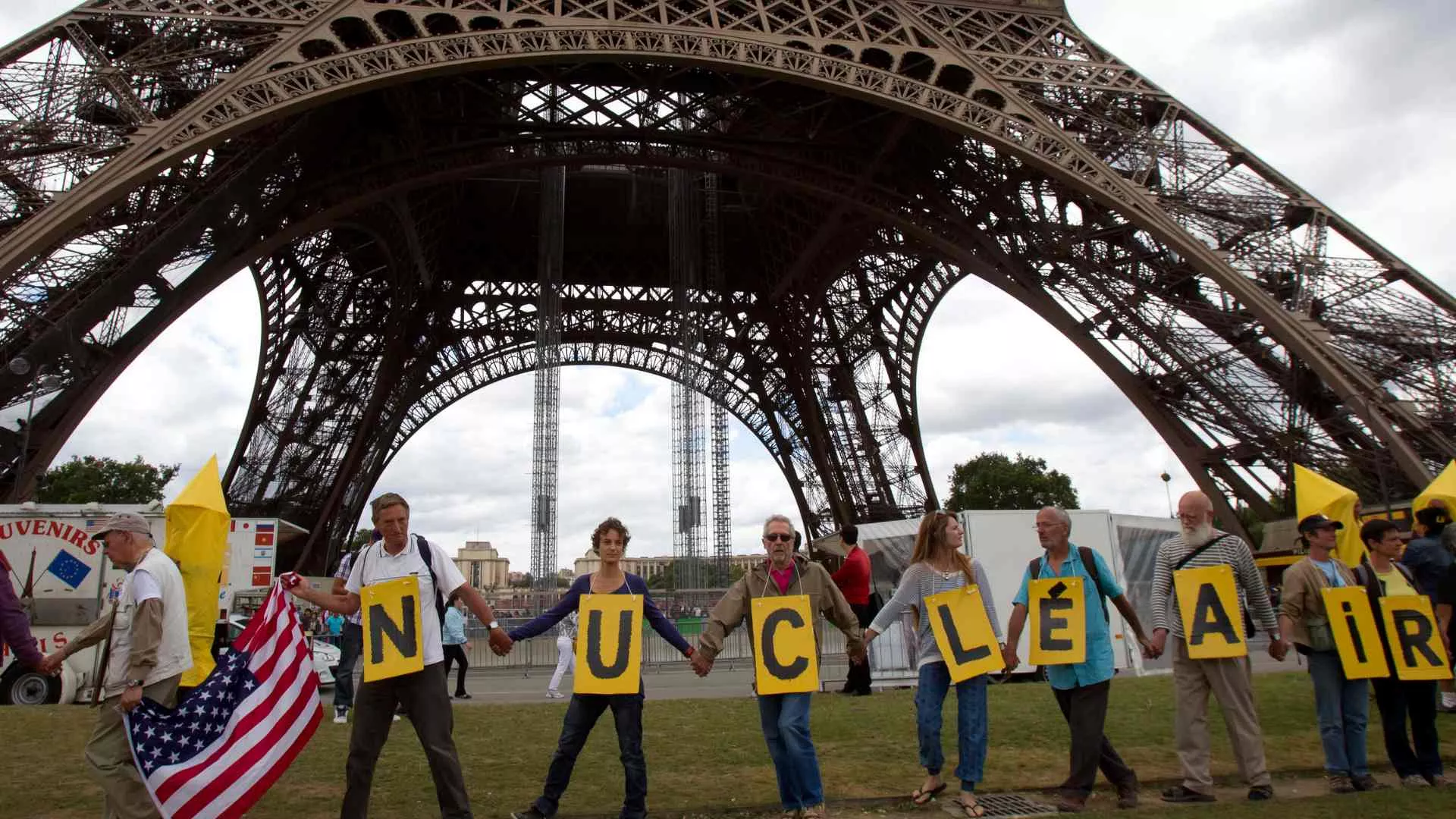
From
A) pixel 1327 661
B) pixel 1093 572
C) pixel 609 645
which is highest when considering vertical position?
pixel 1093 572

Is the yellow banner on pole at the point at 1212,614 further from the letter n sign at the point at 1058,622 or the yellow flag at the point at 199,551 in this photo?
the yellow flag at the point at 199,551

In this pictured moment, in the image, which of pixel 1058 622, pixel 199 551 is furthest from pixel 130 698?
pixel 1058 622

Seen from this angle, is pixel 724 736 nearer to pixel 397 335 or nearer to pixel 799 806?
pixel 799 806

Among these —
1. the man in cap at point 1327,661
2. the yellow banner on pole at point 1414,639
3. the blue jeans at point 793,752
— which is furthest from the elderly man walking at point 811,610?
the yellow banner on pole at point 1414,639

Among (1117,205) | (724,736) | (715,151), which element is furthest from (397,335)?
(724,736)

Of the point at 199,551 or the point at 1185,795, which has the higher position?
the point at 199,551

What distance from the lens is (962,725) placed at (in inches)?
219

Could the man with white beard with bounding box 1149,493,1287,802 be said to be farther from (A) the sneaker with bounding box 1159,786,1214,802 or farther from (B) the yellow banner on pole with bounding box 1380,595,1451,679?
(B) the yellow banner on pole with bounding box 1380,595,1451,679

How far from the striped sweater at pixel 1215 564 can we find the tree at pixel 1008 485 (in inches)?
2393

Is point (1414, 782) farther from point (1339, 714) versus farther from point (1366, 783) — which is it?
point (1339, 714)

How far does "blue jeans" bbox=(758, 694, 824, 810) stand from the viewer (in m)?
5.04

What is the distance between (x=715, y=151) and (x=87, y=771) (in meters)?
18.9

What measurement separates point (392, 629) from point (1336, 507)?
833cm

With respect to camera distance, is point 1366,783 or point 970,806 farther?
point 1366,783
